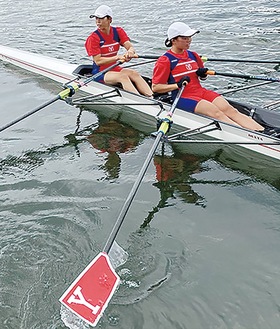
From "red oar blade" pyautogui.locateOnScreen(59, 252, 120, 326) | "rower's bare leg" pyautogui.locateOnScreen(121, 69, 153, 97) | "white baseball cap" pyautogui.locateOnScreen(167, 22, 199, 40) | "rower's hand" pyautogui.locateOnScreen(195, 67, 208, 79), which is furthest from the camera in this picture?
"rower's bare leg" pyautogui.locateOnScreen(121, 69, 153, 97)

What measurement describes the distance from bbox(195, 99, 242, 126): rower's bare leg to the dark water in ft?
1.92

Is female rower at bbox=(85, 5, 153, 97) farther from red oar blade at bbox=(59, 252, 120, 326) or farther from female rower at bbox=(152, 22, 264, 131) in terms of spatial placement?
red oar blade at bbox=(59, 252, 120, 326)

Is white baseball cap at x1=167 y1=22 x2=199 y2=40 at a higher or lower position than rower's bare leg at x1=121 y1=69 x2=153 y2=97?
higher

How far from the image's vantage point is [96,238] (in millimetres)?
5348

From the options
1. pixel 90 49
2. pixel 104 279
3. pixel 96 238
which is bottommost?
pixel 96 238

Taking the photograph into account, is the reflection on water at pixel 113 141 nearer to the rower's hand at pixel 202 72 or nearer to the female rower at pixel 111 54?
the female rower at pixel 111 54

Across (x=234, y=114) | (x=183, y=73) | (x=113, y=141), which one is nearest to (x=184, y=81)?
(x=183, y=73)

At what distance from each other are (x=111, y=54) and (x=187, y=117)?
235 cm

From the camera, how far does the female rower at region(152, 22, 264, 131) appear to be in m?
6.77

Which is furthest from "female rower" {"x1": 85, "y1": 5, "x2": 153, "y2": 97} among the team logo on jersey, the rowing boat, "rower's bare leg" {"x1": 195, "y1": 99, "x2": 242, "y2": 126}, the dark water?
"rower's bare leg" {"x1": 195, "y1": 99, "x2": 242, "y2": 126}

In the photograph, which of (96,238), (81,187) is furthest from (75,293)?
(81,187)

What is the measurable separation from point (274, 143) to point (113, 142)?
2.90m

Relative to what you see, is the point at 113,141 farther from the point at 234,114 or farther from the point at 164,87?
the point at 234,114

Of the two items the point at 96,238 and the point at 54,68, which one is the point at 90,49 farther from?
the point at 96,238
